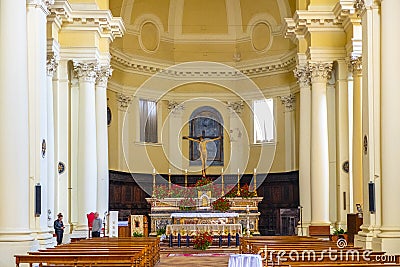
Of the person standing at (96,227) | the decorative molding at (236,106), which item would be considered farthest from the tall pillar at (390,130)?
the decorative molding at (236,106)

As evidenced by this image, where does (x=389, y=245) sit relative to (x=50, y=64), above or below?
below

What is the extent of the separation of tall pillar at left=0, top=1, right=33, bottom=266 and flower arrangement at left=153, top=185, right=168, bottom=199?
54.2ft

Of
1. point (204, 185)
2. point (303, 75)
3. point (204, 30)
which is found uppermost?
point (204, 30)

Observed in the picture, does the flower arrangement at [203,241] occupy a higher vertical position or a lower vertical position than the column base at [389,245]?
lower

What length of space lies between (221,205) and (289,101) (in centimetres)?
688

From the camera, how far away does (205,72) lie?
126 ft

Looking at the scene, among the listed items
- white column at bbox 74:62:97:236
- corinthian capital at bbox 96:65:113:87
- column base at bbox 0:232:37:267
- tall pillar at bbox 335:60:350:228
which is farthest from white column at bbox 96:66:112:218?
column base at bbox 0:232:37:267

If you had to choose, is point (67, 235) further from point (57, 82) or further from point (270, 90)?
point (270, 90)

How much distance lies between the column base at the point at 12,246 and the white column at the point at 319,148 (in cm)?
1409

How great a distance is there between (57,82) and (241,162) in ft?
43.2

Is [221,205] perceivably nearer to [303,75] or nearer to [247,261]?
[303,75]

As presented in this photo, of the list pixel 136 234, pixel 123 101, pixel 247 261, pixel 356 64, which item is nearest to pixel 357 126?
pixel 356 64

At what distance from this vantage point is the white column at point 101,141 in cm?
2908

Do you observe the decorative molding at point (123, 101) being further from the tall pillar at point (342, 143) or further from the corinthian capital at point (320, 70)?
the tall pillar at point (342, 143)
